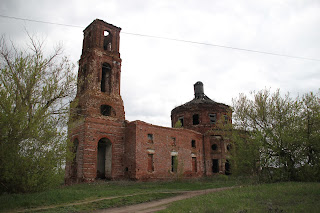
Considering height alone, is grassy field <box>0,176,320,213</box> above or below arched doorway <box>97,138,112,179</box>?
below

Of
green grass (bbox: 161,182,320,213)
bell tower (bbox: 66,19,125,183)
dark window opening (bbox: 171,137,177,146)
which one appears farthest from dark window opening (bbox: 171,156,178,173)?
green grass (bbox: 161,182,320,213)

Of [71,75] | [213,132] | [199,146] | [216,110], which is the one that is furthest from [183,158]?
[71,75]

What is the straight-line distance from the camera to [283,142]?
14.6 metres

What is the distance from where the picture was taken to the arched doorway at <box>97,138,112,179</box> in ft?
69.2

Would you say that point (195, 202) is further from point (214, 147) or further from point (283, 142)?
point (214, 147)

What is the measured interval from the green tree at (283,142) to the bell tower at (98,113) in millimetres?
10394

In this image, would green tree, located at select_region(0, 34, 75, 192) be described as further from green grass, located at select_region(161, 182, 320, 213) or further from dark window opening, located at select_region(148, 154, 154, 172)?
dark window opening, located at select_region(148, 154, 154, 172)

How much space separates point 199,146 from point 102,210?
19.6 meters

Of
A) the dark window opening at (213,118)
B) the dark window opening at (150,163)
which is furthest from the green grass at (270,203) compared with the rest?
the dark window opening at (213,118)

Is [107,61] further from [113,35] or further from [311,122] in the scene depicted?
[311,122]

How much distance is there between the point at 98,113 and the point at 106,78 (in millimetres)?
4544

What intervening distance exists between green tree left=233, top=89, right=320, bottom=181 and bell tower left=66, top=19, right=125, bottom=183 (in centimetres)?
1039

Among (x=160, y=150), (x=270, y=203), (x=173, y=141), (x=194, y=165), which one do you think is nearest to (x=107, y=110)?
(x=160, y=150)

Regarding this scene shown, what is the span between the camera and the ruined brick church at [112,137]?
20078mm
